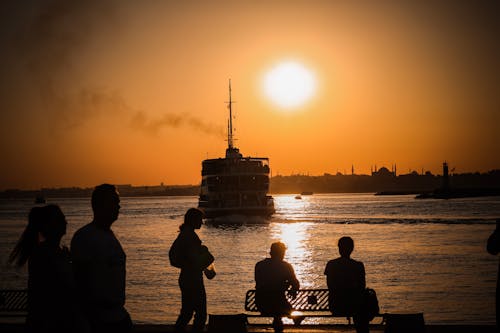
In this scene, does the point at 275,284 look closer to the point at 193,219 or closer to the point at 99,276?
the point at 193,219

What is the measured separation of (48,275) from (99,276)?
0.38 m

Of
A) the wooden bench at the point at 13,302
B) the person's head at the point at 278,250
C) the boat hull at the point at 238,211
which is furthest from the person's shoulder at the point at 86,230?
the boat hull at the point at 238,211

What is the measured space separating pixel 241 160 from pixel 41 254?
76.3 metres

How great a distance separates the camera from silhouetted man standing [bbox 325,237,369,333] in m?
9.23

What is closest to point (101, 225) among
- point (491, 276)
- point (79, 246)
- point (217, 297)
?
point (79, 246)

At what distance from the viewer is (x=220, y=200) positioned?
81.1 metres

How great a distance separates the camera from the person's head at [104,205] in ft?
18.3

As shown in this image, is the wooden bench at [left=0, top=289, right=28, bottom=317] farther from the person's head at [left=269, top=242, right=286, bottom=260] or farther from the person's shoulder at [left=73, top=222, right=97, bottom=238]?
the person's shoulder at [left=73, top=222, right=97, bottom=238]

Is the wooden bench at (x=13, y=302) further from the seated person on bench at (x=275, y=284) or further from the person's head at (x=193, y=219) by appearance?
the seated person on bench at (x=275, y=284)

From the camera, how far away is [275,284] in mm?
9352

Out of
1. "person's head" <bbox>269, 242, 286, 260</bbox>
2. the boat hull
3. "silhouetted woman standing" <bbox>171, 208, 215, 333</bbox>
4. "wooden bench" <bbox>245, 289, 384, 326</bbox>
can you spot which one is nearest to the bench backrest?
"wooden bench" <bbox>245, 289, 384, 326</bbox>

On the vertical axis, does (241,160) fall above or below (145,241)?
above

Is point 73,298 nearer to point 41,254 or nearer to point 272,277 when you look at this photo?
point 41,254

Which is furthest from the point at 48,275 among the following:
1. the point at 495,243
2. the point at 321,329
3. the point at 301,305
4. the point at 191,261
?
the point at 301,305
